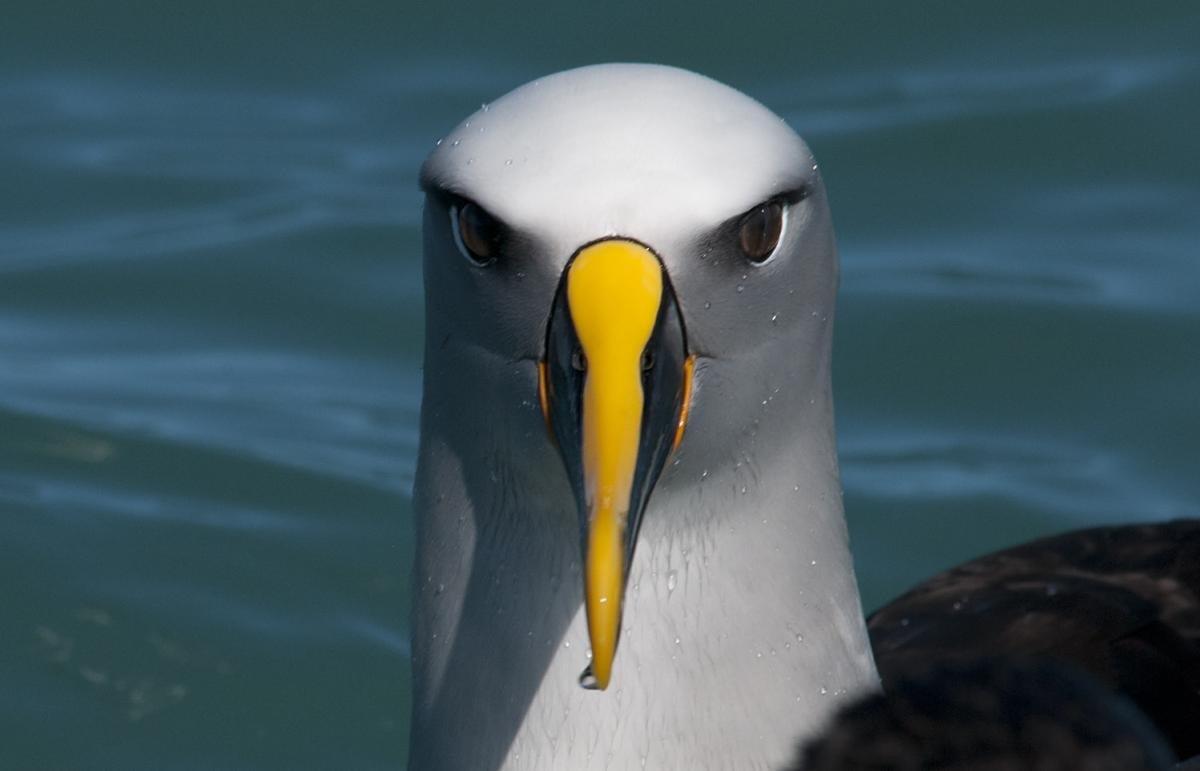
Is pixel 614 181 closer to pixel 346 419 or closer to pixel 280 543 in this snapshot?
pixel 280 543

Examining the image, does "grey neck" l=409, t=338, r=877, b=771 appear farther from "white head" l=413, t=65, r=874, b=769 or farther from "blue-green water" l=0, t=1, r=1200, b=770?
"blue-green water" l=0, t=1, r=1200, b=770

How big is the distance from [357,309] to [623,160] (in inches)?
141

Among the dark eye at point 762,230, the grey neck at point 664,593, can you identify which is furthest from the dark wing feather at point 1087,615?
the dark eye at point 762,230

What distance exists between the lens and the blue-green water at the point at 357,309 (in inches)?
195

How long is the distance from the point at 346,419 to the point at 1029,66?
2657 millimetres

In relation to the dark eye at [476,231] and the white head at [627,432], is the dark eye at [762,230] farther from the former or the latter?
the dark eye at [476,231]

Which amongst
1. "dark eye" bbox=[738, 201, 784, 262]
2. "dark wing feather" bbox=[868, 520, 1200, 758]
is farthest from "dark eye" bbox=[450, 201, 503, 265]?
"dark wing feather" bbox=[868, 520, 1200, 758]

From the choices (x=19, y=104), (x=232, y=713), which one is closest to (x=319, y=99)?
(x=19, y=104)

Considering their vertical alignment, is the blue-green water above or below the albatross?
below

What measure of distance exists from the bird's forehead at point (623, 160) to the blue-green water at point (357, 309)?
224 cm

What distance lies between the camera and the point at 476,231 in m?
2.69

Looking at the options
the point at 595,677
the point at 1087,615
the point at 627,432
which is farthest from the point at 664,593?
the point at 1087,615

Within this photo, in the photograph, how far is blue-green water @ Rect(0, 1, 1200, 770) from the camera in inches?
195

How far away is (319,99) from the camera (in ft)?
23.8
